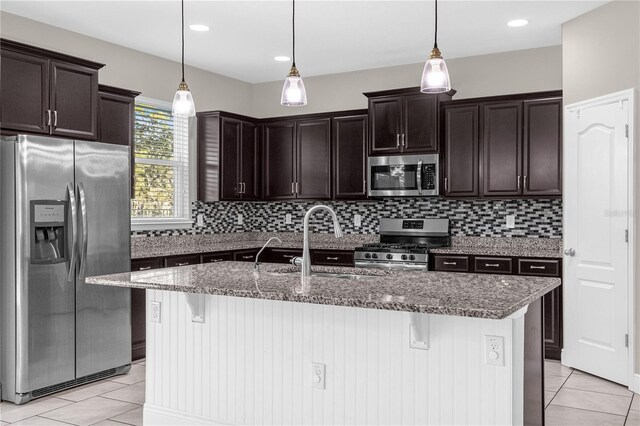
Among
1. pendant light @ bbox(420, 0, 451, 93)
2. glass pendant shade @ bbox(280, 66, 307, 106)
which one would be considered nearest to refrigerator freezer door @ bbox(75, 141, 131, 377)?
glass pendant shade @ bbox(280, 66, 307, 106)

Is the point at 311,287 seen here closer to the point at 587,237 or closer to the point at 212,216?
the point at 587,237

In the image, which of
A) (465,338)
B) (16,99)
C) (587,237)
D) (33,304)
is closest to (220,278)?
(465,338)

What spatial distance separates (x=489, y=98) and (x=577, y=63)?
848 millimetres

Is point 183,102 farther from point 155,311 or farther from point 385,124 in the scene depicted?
point 385,124

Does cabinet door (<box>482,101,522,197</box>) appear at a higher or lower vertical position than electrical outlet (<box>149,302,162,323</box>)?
higher

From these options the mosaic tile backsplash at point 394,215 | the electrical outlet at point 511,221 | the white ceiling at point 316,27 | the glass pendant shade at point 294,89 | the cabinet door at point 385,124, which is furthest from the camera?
the cabinet door at point 385,124

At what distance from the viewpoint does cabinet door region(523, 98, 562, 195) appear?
5.27 m

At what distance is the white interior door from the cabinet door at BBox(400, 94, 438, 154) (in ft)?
4.03

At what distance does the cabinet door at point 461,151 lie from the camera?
5629 millimetres

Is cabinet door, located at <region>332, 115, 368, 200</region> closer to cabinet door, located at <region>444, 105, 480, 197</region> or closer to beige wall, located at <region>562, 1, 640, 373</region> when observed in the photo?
Answer: cabinet door, located at <region>444, 105, 480, 197</region>

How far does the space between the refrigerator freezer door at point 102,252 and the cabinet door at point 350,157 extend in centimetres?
239

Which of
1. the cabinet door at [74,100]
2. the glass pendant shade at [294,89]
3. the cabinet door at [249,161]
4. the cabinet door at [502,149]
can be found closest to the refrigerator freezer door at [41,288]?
the cabinet door at [74,100]

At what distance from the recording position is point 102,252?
14.8 feet

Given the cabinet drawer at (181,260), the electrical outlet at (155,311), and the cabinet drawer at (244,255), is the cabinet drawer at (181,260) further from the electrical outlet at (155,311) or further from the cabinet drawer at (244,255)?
the electrical outlet at (155,311)
